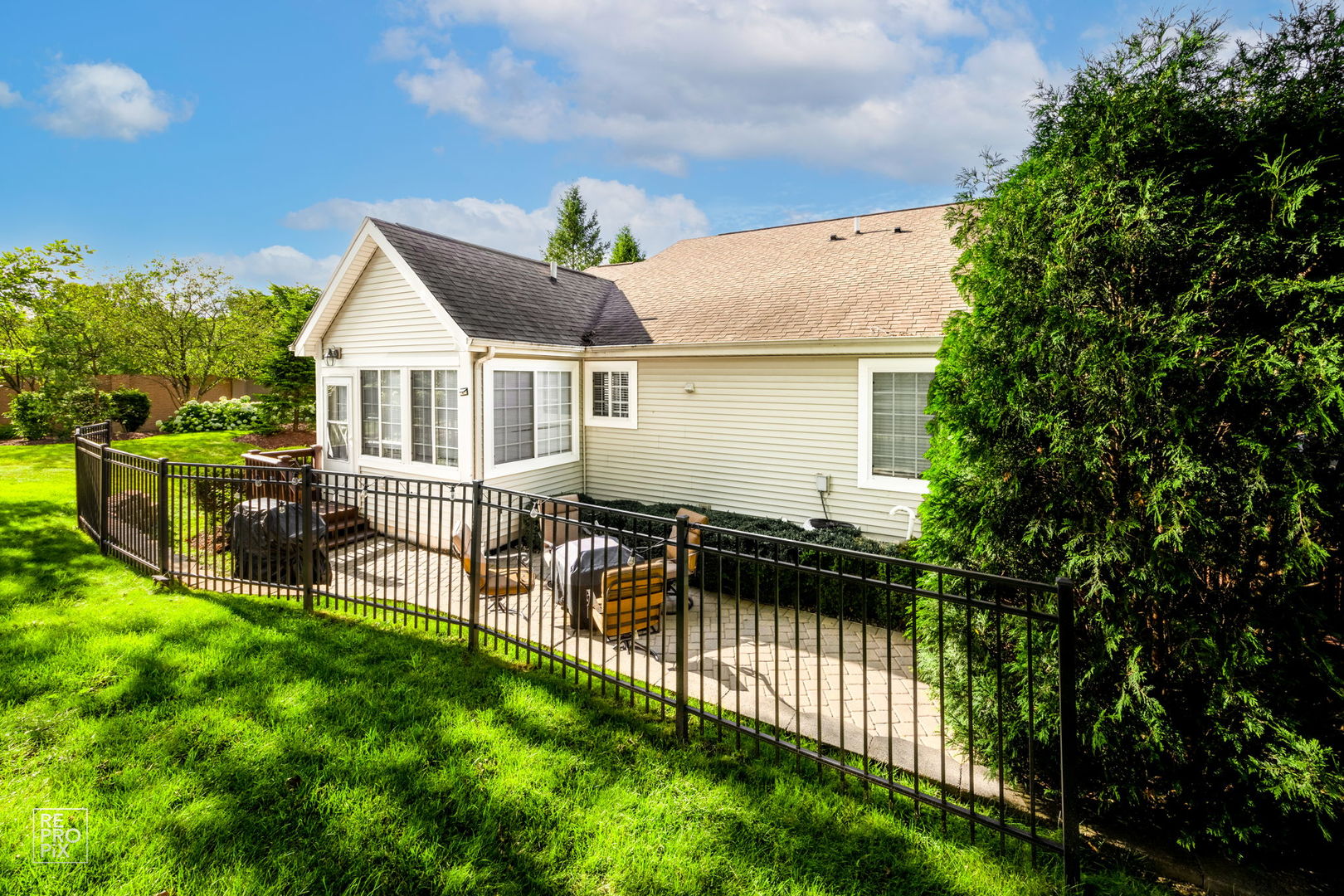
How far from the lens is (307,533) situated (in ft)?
18.8

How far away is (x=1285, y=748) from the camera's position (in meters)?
2.65

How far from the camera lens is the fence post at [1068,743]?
8.54 feet

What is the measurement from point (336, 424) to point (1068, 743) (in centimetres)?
1179

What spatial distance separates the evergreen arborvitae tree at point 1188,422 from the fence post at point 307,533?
5.89 m

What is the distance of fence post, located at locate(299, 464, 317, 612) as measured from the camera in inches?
218

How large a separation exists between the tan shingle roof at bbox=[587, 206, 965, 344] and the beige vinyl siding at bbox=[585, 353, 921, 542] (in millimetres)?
630

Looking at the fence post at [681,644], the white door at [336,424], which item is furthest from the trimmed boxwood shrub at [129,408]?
the fence post at [681,644]

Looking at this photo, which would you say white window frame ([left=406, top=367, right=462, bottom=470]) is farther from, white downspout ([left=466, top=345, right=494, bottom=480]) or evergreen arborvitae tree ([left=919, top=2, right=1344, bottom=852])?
evergreen arborvitae tree ([left=919, top=2, right=1344, bottom=852])

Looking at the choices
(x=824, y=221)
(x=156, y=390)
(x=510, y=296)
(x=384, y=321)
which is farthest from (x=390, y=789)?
(x=156, y=390)

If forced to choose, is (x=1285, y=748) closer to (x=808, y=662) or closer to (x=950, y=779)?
(x=950, y=779)

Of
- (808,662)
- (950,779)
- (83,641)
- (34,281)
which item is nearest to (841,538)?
(808,662)

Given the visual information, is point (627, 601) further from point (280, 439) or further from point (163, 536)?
point (280, 439)

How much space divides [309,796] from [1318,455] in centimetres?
531

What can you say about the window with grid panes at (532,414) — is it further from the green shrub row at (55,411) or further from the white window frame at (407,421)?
the green shrub row at (55,411)
